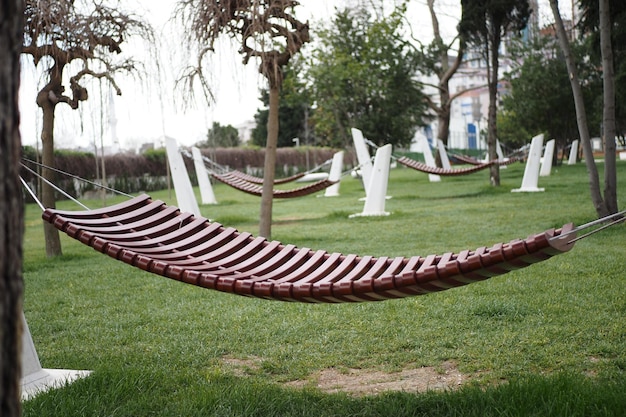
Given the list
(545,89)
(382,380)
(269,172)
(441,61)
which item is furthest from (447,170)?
(441,61)

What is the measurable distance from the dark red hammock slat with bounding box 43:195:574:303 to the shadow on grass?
0.41 meters

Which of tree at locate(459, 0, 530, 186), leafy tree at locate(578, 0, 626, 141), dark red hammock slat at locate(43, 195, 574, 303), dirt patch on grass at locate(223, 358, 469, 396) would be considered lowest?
dirt patch on grass at locate(223, 358, 469, 396)

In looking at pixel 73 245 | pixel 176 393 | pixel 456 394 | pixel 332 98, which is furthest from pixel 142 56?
pixel 332 98

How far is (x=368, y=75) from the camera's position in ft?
72.1

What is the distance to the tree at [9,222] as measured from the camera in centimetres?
128

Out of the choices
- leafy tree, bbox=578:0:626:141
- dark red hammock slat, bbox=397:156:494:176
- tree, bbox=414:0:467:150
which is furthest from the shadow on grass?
tree, bbox=414:0:467:150

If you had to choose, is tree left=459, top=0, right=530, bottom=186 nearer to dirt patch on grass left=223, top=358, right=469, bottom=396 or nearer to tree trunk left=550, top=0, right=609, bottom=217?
tree trunk left=550, top=0, right=609, bottom=217

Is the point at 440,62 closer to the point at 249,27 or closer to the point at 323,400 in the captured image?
the point at 249,27

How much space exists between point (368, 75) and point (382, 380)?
1931 centimetres

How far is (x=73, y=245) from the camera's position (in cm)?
960

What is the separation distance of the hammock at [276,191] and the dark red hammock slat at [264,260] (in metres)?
6.84

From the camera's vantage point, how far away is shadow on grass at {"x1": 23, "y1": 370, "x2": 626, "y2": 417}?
264 cm

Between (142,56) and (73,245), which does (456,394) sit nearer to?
(142,56)

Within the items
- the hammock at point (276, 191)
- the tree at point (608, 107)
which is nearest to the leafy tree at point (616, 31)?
the tree at point (608, 107)
